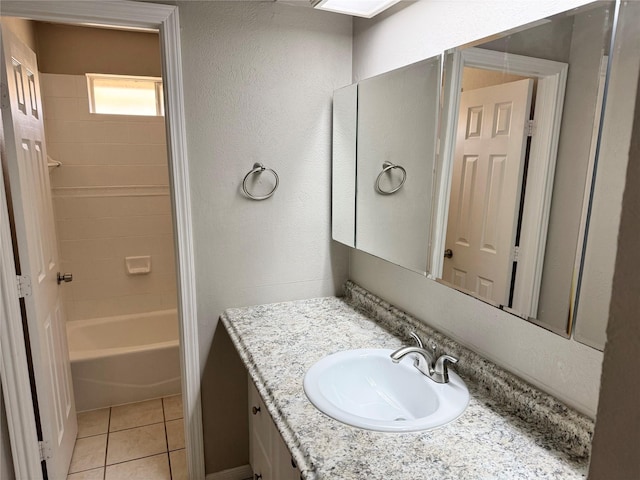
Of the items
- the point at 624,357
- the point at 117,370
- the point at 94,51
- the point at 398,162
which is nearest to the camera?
the point at 624,357

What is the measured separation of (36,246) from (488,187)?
176 centimetres

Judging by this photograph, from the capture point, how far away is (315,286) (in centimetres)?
209

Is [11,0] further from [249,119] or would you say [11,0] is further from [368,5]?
[368,5]

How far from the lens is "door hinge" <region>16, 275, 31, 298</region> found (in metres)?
1.67

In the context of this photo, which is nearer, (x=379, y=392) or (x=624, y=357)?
(x=624, y=357)

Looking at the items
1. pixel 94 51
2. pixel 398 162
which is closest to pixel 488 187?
pixel 398 162

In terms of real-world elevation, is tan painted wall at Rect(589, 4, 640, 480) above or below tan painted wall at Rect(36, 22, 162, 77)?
below

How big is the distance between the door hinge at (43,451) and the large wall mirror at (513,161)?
67.0 inches

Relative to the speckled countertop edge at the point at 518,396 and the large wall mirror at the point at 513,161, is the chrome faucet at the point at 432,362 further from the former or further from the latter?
the large wall mirror at the point at 513,161

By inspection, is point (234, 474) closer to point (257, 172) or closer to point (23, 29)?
point (257, 172)

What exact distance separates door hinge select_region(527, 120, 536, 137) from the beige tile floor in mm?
2134

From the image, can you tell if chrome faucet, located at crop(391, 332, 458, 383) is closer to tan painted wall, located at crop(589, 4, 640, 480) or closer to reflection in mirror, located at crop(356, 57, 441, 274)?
reflection in mirror, located at crop(356, 57, 441, 274)

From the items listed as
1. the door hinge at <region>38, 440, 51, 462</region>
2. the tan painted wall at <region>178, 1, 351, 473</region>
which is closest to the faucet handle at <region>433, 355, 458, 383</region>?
the tan painted wall at <region>178, 1, 351, 473</region>

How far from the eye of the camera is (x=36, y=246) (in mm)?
1811
